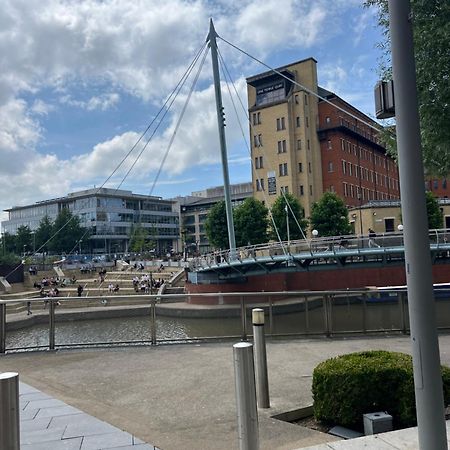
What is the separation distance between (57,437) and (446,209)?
2439 inches

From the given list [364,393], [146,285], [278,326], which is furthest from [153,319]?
[146,285]

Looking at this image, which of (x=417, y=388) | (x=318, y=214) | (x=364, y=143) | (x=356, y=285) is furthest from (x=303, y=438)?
(x=364, y=143)

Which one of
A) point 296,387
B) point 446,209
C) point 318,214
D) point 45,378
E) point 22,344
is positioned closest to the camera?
point 296,387

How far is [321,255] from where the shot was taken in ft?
105

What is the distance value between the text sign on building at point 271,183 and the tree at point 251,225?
564 inches

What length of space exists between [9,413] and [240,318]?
285 inches

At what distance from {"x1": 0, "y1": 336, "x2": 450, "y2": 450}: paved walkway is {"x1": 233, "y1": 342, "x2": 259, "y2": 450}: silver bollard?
2.55ft

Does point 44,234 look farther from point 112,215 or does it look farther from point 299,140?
point 299,140

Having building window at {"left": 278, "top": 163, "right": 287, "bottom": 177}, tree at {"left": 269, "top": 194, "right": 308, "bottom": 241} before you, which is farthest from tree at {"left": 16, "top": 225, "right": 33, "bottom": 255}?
tree at {"left": 269, "top": 194, "right": 308, "bottom": 241}

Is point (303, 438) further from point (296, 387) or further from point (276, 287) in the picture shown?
point (276, 287)

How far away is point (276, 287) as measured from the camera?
4016cm

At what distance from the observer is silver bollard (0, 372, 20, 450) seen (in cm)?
315

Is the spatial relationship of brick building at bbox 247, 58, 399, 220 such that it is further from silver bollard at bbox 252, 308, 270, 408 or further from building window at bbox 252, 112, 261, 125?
silver bollard at bbox 252, 308, 270, 408

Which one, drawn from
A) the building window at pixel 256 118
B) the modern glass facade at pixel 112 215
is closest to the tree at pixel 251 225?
the building window at pixel 256 118
